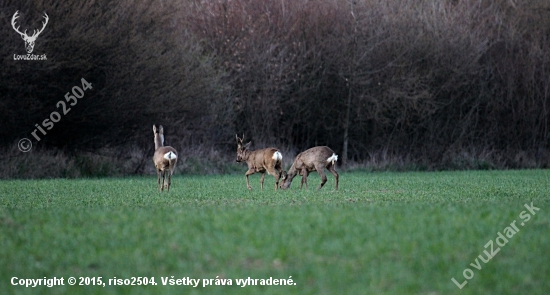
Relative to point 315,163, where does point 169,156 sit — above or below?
above

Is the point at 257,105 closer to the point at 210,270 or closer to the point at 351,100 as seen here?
the point at 351,100

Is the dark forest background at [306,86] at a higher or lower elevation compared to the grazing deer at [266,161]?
higher

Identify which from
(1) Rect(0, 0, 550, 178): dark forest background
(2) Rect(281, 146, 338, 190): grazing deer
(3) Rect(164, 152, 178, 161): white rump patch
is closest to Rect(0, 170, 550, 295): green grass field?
(3) Rect(164, 152, 178, 161): white rump patch

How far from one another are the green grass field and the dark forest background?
13.8 m

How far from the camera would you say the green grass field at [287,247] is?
7.44 m

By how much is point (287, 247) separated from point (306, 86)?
2452 centimetres

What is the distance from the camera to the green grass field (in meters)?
7.44

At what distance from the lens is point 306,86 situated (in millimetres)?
33031

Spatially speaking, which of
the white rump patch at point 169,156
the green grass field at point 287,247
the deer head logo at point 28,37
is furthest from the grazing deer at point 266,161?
the deer head logo at point 28,37

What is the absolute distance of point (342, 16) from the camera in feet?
110

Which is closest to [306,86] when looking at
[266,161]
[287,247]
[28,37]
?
[28,37]

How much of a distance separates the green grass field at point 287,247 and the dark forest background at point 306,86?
1378cm

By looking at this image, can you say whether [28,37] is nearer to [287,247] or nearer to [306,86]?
[306,86]

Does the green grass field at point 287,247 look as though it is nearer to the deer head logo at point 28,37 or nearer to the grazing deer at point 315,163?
the grazing deer at point 315,163
